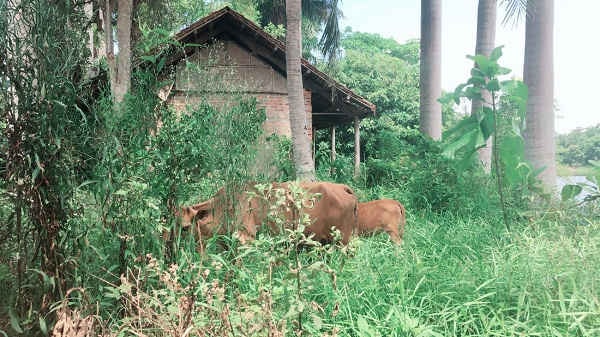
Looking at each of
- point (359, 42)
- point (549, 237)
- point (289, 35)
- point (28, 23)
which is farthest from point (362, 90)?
point (28, 23)

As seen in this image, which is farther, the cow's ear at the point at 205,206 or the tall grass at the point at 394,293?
the cow's ear at the point at 205,206

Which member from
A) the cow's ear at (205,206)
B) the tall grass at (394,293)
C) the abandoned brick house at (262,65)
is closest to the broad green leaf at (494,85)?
the tall grass at (394,293)

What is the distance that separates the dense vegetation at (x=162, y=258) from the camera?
2684 millimetres

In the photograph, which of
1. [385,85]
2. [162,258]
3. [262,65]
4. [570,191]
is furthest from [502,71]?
[385,85]

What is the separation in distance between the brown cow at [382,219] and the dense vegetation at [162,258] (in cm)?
79

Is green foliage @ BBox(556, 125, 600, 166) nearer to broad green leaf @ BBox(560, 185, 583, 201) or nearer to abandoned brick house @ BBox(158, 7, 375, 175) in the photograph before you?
abandoned brick house @ BBox(158, 7, 375, 175)

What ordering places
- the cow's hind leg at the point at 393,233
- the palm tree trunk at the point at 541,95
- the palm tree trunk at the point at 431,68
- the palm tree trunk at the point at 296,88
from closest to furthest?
the cow's hind leg at the point at 393,233 < the palm tree trunk at the point at 296,88 < the palm tree trunk at the point at 541,95 < the palm tree trunk at the point at 431,68

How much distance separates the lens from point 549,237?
4664mm

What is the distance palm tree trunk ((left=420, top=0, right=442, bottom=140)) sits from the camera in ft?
36.8

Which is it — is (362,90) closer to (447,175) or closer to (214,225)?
(447,175)

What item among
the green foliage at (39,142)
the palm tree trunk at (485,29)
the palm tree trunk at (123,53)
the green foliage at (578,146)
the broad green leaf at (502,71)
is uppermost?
the palm tree trunk at (485,29)

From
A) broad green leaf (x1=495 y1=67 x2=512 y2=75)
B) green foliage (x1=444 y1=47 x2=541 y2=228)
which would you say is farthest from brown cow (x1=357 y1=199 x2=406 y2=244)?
broad green leaf (x1=495 y1=67 x2=512 y2=75)

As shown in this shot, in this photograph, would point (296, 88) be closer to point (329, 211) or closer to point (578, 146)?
point (329, 211)

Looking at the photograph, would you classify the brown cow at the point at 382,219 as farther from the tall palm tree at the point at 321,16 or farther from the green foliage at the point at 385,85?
the green foliage at the point at 385,85
